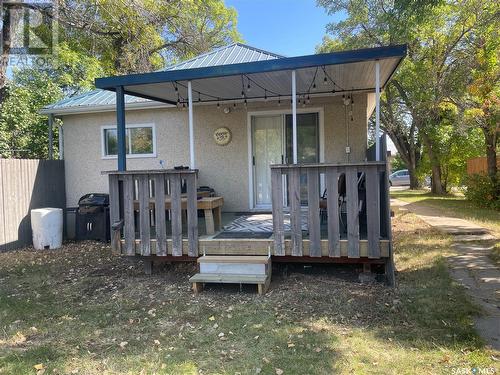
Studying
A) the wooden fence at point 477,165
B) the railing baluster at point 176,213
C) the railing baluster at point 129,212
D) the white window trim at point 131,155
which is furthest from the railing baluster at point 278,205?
the wooden fence at point 477,165

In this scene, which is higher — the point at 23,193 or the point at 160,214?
the point at 23,193

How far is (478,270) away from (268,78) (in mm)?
3876

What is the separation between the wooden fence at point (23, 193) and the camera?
7.59 metres

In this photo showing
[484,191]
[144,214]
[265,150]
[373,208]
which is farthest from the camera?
[484,191]

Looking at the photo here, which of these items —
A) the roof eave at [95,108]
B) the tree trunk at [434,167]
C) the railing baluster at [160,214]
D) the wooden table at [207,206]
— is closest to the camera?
the railing baluster at [160,214]

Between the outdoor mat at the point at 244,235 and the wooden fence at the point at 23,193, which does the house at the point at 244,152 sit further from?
the wooden fence at the point at 23,193

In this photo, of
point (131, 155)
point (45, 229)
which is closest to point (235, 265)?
point (131, 155)

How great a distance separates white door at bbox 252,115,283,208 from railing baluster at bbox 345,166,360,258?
11.1ft

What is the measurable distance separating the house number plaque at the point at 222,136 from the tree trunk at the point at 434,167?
1257 centimetres

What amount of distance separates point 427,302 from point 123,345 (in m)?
2.99

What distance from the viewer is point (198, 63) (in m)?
7.79

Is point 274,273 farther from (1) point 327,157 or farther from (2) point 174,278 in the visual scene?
(1) point 327,157

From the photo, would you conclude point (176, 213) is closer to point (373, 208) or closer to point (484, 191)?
point (373, 208)

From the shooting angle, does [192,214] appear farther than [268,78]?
No
